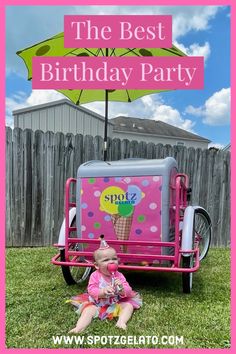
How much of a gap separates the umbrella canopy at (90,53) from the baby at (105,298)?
5.92ft

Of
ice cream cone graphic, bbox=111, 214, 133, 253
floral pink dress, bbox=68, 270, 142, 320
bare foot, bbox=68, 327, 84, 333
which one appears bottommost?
bare foot, bbox=68, 327, 84, 333

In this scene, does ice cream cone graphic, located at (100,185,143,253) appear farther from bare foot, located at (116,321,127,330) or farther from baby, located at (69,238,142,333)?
bare foot, located at (116,321,127,330)

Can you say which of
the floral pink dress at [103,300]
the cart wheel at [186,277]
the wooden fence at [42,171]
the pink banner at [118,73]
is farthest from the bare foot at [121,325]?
the wooden fence at [42,171]

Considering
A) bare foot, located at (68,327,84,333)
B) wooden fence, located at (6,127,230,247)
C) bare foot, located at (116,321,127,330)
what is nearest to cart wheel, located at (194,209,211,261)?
wooden fence, located at (6,127,230,247)

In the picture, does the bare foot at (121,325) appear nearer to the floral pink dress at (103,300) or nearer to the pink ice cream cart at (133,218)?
the floral pink dress at (103,300)

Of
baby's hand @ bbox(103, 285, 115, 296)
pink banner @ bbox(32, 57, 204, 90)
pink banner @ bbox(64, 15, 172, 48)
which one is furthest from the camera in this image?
pink banner @ bbox(32, 57, 204, 90)

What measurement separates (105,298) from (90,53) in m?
2.29

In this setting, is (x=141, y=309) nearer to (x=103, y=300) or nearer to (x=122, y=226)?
(x=103, y=300)

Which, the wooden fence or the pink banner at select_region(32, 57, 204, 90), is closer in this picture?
the pink banner at select_region(32, 57, 204, 90)

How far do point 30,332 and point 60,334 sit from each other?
195 millimetres

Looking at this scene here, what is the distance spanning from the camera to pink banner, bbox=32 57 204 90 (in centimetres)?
341

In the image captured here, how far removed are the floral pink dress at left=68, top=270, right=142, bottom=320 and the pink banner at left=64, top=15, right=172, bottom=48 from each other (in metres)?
1.93

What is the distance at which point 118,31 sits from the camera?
331cm

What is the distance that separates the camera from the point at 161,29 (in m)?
3.37
